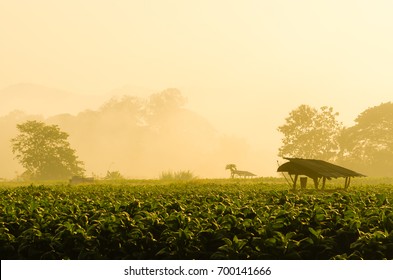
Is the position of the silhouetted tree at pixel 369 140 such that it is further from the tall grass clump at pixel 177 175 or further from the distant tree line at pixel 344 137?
the tall grass clump at pixel 177 175

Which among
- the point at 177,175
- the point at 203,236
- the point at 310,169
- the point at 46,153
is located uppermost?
the point at 46,153

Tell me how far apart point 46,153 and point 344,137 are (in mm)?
44481

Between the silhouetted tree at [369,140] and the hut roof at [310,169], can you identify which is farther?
the silhouetted tree at [369,140]

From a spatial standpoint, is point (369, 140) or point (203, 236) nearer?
point (203, 236)

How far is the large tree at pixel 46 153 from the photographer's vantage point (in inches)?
3346

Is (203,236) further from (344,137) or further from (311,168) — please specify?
(344,137)

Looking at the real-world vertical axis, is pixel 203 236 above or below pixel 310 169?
below

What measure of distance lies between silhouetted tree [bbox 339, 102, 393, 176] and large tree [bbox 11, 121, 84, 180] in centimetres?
4049

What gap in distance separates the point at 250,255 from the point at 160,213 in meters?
2.79

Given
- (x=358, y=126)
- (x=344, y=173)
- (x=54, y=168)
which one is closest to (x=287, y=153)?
(x=358, y=126)

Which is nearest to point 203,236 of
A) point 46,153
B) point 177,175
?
point 177,175

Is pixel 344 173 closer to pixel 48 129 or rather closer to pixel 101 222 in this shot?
pixel 101 222

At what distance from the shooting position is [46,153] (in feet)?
280

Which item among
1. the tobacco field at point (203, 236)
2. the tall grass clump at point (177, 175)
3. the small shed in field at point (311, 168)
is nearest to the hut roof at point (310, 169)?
the small shed in field at point (311, 168)
